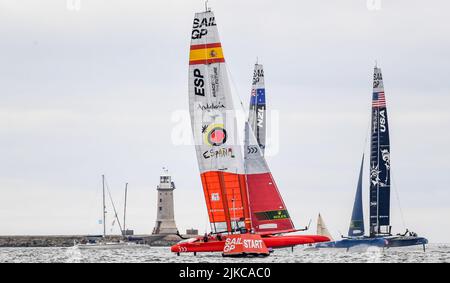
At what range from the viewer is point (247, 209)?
2405 inches

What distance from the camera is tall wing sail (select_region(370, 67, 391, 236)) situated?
269 ft

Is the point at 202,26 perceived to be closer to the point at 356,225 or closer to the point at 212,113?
the point at 212,113

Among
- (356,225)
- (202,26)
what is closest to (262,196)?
(202,26)

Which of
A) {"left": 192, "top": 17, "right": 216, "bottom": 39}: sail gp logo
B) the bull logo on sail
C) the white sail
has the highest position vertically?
{"left": 192, "top": 17, "right": 216, "bottom": 39}: sail gp logo

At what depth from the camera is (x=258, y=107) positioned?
78.9 meters

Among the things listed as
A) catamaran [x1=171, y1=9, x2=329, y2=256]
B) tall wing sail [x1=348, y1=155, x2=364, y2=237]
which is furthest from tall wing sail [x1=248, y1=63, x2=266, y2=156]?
catamaran [x1=171, y1=9, x2=329, y2=256]

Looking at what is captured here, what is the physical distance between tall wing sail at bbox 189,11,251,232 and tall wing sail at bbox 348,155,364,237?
26.8 meters

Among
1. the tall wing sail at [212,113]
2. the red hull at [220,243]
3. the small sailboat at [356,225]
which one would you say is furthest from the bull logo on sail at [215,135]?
the small sailboat at [356,225]

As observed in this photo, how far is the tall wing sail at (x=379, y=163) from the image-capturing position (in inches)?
3223

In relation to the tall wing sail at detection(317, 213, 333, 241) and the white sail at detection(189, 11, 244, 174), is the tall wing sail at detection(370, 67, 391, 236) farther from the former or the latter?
the white sail at detection(189, 11, 244, 174)

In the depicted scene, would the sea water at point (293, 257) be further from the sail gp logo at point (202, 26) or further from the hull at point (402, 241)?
the sail gp logo at point (202, 26)
